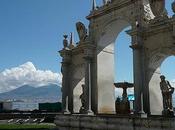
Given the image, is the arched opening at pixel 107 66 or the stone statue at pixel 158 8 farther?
the arched opening at pixel 107 66

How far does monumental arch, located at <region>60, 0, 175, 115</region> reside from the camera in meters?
19.2

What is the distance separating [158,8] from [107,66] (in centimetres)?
664

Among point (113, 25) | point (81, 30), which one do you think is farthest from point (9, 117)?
point (113, 25)

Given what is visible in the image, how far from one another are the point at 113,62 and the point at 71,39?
4747mm

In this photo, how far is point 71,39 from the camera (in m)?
26.9

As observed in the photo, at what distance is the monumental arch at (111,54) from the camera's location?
19.2m

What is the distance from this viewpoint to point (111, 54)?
963 inches

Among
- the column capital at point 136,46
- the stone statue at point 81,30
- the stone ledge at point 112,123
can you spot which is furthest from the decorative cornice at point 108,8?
the stone ledge at point 112,123

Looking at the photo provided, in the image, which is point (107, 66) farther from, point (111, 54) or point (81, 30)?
point (81, 30)

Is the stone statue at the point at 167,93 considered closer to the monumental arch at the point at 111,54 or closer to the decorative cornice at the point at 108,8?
the monumental arch at the point at 111,54

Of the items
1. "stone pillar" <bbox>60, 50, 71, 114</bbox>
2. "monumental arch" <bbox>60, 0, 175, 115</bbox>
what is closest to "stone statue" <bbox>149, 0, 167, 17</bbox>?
"monumental arch" <bbox>60, 0, 175, 115</bbox>

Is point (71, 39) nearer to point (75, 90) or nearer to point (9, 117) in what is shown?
point (75, 90)

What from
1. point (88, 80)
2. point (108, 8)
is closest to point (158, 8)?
point (108, 8)

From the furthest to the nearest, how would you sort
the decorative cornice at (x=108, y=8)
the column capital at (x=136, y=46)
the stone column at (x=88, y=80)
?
the stone column at (x=88, y=80)
the decorative cornice at (x=108, y=8)
the column capital at (x=136, y=46)
